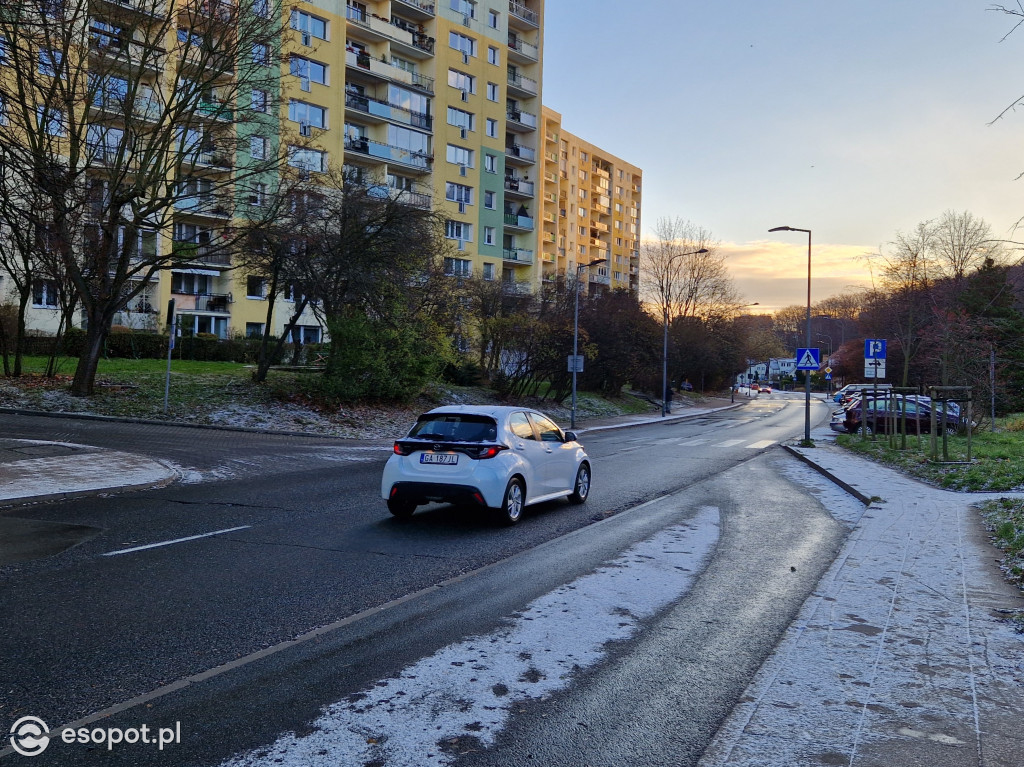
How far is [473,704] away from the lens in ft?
14.1

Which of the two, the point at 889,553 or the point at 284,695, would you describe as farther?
the point at 889,553

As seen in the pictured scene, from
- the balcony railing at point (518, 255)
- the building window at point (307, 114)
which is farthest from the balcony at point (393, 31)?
the balcony railing at point (518, 255)

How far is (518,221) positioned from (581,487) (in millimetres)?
50471

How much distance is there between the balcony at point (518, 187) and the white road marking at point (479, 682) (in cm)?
5599

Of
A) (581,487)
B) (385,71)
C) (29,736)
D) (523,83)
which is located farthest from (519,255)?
(29,736)

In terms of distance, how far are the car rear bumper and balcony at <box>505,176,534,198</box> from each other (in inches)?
2104

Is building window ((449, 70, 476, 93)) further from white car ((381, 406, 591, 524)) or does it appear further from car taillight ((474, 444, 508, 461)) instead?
car taillight ((474, 444, 508, 461))

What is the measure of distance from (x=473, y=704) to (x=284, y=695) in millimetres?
1069

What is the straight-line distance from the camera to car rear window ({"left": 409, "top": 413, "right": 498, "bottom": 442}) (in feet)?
32.6

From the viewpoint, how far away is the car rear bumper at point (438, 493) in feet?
31.5

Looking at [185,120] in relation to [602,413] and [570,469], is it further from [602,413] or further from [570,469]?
[602,413]

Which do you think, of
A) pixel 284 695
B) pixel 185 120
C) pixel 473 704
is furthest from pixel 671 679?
pixel 185 120

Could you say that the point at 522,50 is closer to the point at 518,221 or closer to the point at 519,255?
the point at 518,221

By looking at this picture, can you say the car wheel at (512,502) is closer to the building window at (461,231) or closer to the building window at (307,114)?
the building window at (307,114)
